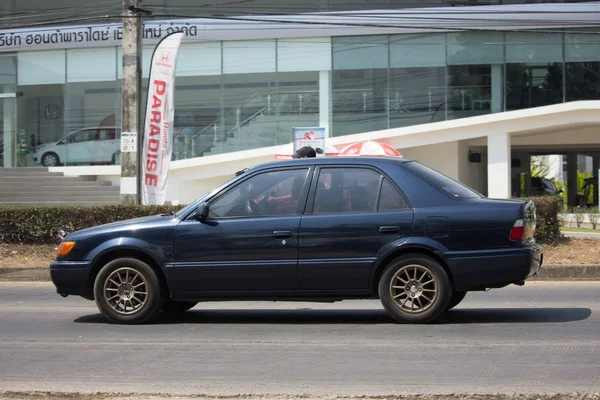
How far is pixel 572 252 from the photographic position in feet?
49.5

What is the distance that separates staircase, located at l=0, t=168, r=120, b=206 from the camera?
95.9 ft

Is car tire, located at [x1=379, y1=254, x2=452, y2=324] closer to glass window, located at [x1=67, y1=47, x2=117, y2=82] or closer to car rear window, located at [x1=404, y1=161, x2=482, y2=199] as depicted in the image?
car rear window, located at [x1=404, y1=161, x2=482, y2=199]

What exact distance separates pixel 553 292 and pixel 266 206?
16.7ft


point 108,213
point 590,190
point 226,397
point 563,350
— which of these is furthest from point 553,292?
point 590,190

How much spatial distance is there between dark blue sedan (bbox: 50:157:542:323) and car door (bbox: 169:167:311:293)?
0.01 metres

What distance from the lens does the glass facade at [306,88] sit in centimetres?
2942

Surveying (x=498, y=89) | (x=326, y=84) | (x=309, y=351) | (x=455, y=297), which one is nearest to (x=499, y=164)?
(x=498, y=89)

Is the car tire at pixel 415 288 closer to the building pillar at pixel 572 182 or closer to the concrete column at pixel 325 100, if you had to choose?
the concrete column at pixel 325 100

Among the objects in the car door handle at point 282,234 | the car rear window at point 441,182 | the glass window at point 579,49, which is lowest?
the car door handle at point 282,234

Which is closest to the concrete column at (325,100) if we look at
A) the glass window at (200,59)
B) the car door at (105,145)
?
the glass window at (200,59)

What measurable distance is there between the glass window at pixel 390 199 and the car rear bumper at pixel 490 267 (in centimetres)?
70

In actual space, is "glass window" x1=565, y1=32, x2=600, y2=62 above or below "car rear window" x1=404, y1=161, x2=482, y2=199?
above

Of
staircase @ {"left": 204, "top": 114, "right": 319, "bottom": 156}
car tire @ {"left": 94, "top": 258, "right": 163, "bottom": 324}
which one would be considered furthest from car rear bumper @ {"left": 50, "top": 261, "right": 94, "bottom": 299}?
staircase @ {"left": 204, "top": 114, "right": 319, "bottom": 156}

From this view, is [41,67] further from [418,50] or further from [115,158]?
[418,50]
